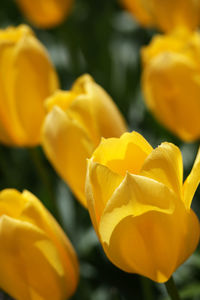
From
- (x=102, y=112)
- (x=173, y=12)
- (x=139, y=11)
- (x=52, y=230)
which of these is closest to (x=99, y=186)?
(x=52, y=230)

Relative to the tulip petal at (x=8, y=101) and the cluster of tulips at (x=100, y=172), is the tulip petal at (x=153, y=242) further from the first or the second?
the tulip petal at (x=8, y=101)

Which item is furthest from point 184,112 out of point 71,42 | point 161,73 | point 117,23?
point 117,23

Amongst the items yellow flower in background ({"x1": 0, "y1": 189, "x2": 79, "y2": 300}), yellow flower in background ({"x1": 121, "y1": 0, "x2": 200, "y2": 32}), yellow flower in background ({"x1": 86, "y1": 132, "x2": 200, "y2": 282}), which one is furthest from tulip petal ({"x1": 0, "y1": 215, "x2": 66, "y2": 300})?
yellow flower in background ({"x1": 121, "y1": 0, "x2": 200, "y2": 32})

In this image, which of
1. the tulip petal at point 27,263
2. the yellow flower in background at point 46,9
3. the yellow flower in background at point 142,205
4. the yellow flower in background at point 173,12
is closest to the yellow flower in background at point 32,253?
the tulip petal at point 27,263

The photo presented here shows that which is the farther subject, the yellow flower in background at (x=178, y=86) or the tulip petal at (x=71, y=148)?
the yellow flower in background at (x=178, y=86)

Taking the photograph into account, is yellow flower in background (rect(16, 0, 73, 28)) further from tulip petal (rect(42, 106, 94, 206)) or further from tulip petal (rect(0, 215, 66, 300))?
tulip petal (rect(0, 215, 66, 300))

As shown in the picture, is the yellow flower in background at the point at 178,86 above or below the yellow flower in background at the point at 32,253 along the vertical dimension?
below

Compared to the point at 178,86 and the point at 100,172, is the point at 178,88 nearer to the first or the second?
the point at 178,86
